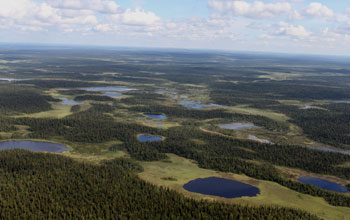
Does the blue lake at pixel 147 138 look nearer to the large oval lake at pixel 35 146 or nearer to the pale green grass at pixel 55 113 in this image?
the large oval lake at pixel 35 146

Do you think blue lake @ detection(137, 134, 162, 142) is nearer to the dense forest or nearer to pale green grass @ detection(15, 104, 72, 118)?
the dense forest

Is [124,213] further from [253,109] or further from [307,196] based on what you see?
[253,109]

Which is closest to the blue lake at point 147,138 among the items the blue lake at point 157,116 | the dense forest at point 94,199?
the blue lake at point 157,116

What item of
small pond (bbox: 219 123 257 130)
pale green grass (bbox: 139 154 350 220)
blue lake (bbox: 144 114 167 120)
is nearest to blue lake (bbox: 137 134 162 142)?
pale green grass (bbox: 139 154 350 220)

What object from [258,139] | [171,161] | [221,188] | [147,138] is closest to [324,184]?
[221,188]

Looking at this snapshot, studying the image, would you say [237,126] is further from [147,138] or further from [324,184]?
[324,184]

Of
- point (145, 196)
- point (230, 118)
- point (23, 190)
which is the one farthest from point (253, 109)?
point (23, 190)
